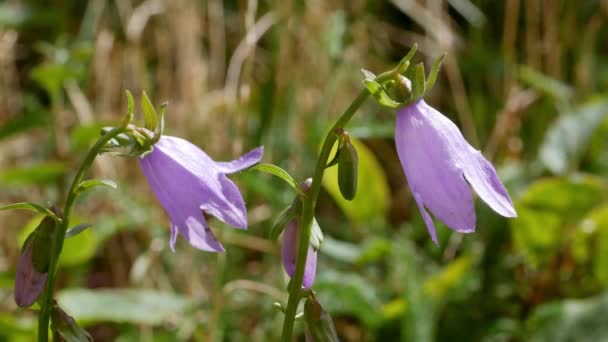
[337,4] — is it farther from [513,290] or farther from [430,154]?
[430,154]

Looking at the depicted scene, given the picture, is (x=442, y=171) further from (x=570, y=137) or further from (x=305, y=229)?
(x=570, y=137)

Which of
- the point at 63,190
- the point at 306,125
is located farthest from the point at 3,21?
the point at 306,125

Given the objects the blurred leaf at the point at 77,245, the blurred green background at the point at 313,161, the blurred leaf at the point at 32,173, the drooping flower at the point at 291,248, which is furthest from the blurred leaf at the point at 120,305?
the drooping flower at the point at 291,248

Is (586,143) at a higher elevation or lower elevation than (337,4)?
lower

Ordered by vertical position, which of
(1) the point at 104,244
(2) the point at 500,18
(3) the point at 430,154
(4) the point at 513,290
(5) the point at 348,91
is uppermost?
(3) the point at 430,154

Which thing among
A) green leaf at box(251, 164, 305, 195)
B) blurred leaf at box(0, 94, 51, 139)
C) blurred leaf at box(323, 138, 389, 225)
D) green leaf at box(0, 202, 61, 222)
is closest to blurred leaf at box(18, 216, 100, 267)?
blurred leaf at box(0, 94, 51, 139)

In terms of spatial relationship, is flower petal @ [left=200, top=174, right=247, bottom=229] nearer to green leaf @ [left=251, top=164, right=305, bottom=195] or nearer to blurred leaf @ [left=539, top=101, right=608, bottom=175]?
green leaf @ [left=251, top=164, right=305, bottom=195]
